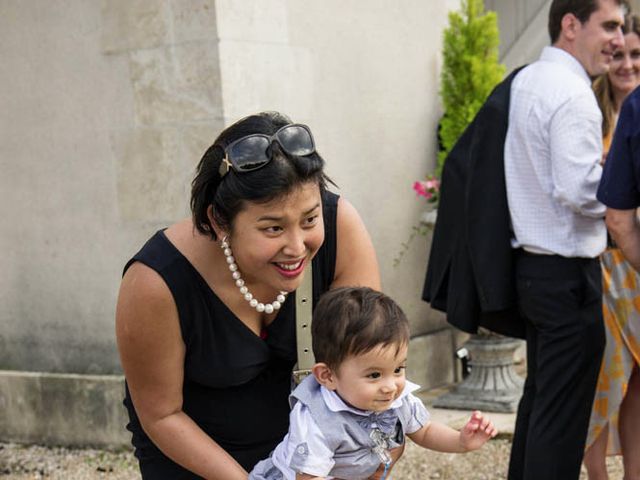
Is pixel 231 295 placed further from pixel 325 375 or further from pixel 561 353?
pixel 561 353

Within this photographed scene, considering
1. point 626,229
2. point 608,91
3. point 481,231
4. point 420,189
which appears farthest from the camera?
point 420,189

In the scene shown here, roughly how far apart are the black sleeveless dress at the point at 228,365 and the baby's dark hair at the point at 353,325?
0.93 ft

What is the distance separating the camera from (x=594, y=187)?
4.09 meters

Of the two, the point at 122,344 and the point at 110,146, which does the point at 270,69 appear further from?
the point at 122,344

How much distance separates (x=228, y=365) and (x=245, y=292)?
0.19m

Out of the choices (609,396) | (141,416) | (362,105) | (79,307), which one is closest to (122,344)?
(141,416)

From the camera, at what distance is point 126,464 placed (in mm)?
5723

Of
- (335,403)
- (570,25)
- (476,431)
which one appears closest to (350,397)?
(335,403)

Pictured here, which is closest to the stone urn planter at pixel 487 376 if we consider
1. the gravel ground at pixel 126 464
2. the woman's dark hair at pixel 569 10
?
the gravel ground at pixel 126 464

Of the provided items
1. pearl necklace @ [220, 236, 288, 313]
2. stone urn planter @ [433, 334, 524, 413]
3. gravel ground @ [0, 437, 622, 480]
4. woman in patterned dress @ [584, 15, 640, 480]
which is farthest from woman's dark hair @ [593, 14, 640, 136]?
pearl necklace @ [220, 236, 288, 313]

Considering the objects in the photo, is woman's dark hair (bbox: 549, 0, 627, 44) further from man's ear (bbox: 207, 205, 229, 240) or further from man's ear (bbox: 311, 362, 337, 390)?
man's ear (bbox: 311, 362, 337, 390)

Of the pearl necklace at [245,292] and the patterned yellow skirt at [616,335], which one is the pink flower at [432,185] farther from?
the pearl necklace at [245,292]

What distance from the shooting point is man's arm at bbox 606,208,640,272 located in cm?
394

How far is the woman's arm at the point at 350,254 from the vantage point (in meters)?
2.93
